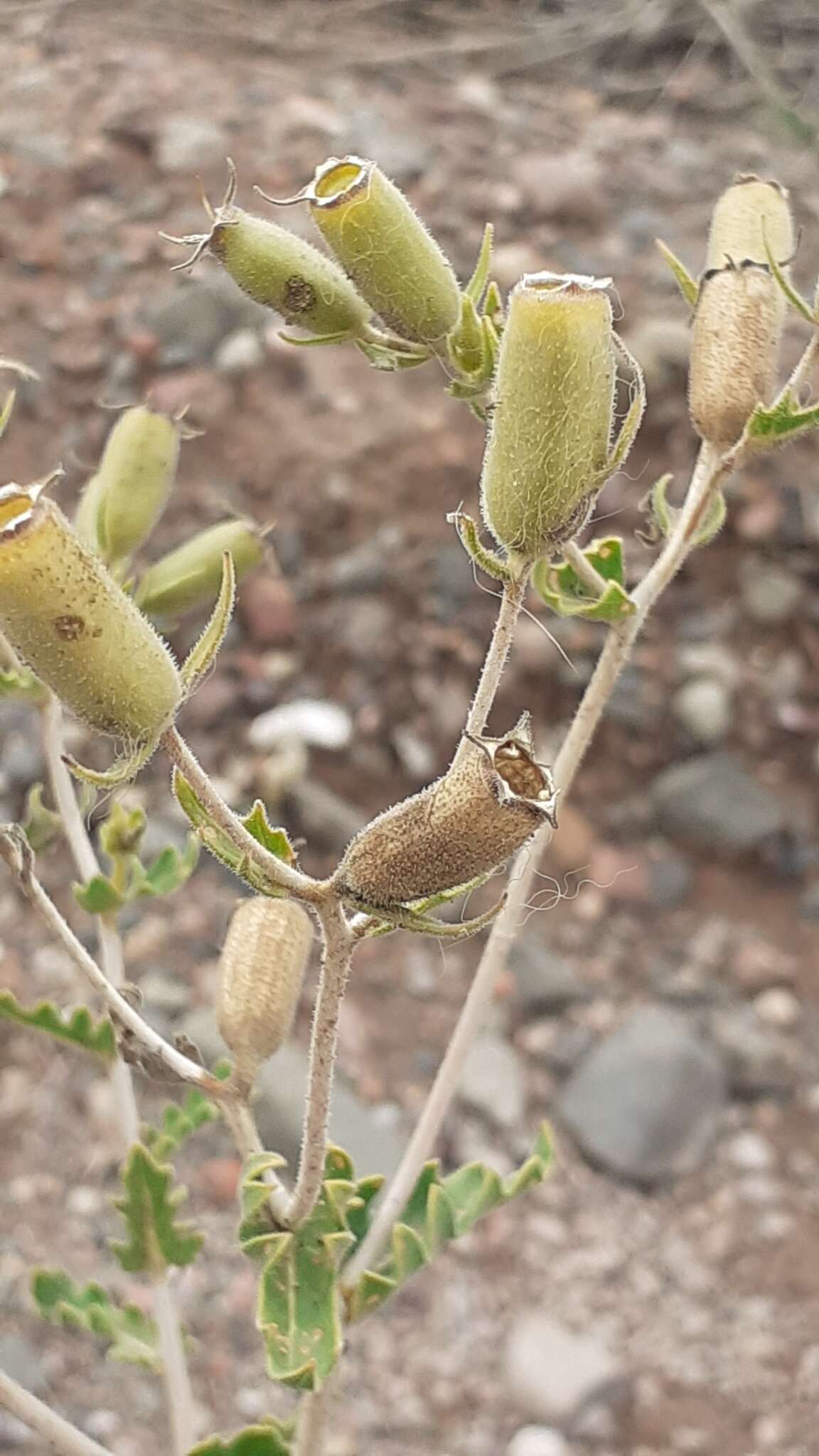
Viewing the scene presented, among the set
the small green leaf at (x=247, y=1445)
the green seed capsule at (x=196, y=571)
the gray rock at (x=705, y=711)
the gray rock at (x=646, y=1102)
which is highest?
the green seed capsule at (x=196, y=571)

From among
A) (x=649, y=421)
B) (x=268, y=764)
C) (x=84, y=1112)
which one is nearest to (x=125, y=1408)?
(x=84, y=1112)

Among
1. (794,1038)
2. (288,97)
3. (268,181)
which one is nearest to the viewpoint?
(794,1038)

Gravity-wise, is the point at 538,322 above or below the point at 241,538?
above

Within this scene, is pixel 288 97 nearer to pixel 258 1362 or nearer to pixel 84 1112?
pixel 84 1112

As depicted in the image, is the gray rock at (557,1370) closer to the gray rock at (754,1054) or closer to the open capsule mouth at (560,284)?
the gray rock at (754,1054)

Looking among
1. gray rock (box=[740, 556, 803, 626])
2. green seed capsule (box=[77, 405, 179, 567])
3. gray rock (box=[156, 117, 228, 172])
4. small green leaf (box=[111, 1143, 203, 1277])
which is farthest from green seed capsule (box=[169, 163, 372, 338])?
gray rock (box=[156, 117, 228, 172])

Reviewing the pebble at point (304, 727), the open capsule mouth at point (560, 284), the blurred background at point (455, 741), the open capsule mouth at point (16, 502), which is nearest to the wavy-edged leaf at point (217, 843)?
the open capsule mouth at point (16, 502)

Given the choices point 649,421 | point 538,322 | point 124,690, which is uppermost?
point 538,322
